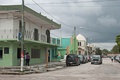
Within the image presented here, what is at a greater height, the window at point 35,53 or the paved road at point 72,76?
the window at point 35,53

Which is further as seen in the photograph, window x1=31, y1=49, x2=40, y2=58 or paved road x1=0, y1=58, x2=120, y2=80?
window x1=31, y1=49, x2=40, y2=58

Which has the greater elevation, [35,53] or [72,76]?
[35,53]

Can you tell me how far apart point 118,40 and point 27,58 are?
3480 inches

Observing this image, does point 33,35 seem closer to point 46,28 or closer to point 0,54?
point 0,54

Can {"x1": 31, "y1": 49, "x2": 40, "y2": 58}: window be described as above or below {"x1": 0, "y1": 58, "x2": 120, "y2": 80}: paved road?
above

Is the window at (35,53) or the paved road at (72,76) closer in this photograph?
the paved road at (72,76)

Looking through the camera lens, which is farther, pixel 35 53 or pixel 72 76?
pixel 35 53

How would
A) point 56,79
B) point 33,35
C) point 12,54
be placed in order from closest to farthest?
point 56,79 < point 12,54 < point 33,35

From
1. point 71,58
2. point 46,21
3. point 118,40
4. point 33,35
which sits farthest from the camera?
point 118,40

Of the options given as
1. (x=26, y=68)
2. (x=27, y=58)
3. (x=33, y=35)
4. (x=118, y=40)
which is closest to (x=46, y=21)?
(x=33, y=35)

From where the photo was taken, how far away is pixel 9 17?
3359 cm

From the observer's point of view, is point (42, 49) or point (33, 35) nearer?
point (33, 35)

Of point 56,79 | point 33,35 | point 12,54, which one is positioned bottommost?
point 56,79

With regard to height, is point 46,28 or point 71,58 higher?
point 46,28
